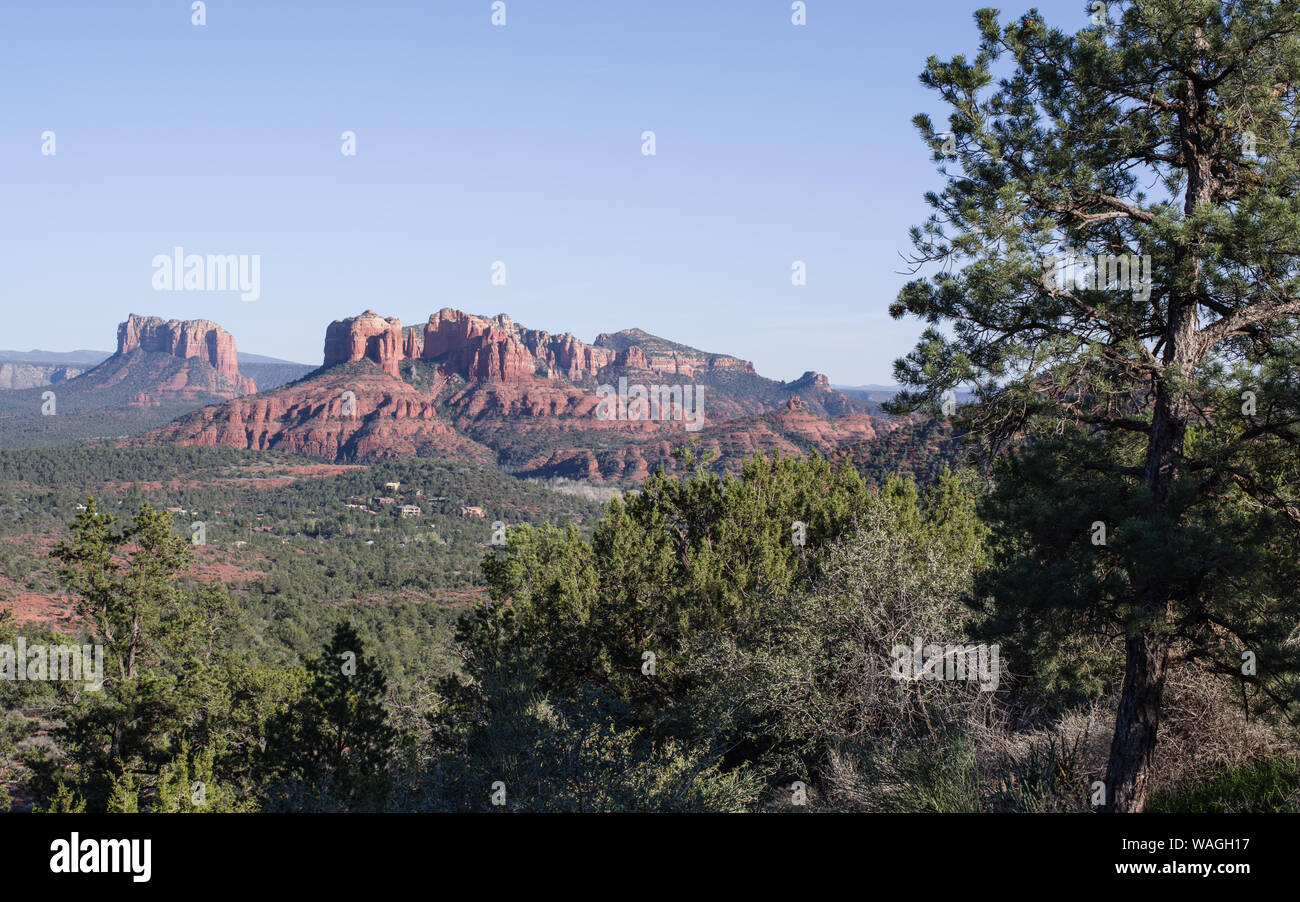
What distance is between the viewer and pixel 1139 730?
29.8 ft

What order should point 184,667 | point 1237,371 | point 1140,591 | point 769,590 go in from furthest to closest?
point 184,667 → point 769,590 → point 1237,371 → point 1140,591

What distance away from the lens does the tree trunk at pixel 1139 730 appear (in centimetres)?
903

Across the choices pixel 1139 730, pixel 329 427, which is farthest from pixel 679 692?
pixel 329 427

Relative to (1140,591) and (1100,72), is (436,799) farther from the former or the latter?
(1100,72)

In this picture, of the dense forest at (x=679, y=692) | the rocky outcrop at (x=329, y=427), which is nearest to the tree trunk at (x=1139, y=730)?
the dense forest at (x=679, y=692)

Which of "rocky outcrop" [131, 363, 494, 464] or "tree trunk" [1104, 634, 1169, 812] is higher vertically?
"rocky outcrop" [131, 363, 494, 464]

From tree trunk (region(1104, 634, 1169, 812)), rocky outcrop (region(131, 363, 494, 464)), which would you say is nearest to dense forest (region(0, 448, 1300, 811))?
tree trunk (region(1104, 634, 1169, 812))

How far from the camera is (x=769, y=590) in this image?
18.1m

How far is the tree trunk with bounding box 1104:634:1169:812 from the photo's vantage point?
9031 millimetres

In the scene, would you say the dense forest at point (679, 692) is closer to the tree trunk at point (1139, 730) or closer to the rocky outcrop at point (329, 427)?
the tree trunk at point (1139, 730)

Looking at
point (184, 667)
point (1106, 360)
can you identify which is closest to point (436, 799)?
point (1106, 360)

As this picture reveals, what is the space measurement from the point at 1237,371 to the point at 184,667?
2677 centimetres

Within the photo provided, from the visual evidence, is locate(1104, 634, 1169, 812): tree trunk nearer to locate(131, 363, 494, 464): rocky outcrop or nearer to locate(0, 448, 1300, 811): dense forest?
locate(0, 448, 1300, 811): dense forest
